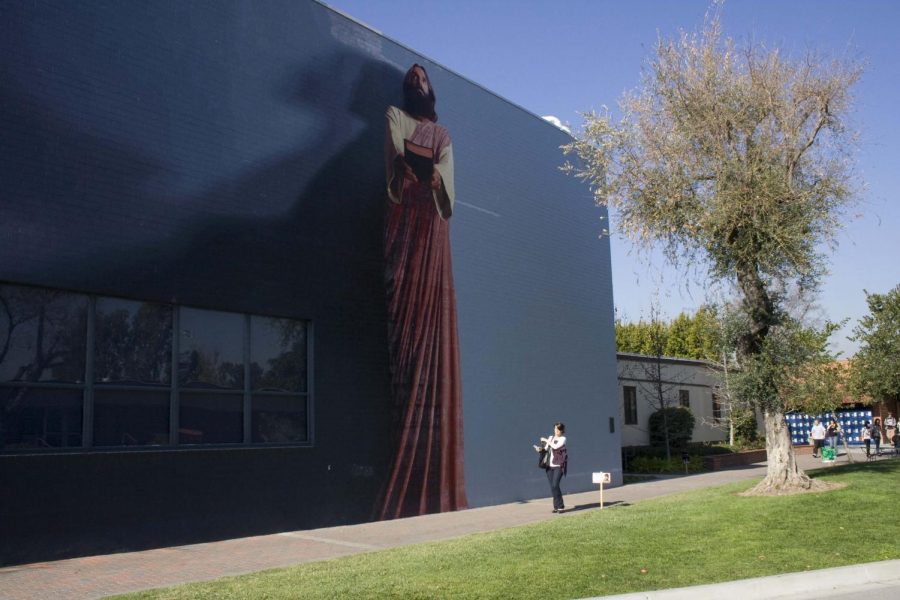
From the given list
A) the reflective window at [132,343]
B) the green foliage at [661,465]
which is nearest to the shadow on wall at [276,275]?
the reflective window at [132,343]

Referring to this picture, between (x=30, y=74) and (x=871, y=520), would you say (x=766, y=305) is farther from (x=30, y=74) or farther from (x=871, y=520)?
(x=30, y=74)

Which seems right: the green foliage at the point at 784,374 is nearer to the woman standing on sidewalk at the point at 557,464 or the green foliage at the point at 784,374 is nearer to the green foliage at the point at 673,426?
the woman standing on sidewalk at the point at 557,464

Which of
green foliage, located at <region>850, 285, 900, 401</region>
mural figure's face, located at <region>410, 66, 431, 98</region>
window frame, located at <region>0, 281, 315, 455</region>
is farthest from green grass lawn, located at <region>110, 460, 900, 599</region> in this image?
green foliage, located at <region>850, 285, 900, 401</region>

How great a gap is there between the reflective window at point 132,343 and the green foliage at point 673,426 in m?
22.8

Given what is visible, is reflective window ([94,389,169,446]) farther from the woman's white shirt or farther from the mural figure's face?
the mural figure's face

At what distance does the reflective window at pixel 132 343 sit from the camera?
40.6ft

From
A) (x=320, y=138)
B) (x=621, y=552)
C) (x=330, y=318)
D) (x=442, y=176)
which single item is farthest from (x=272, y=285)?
(x=621, y=552)

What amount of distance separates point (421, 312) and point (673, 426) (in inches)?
694

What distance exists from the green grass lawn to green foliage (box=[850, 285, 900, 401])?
24993 millimetres

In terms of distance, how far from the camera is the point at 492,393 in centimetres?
1956

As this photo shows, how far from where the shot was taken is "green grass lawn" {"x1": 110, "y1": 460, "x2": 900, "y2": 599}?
29.9 ft

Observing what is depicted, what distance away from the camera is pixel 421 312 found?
1786 cm

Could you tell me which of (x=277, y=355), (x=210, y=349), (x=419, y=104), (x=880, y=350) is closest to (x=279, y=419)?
(x=277, y=355)

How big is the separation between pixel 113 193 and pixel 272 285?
10.3ft
